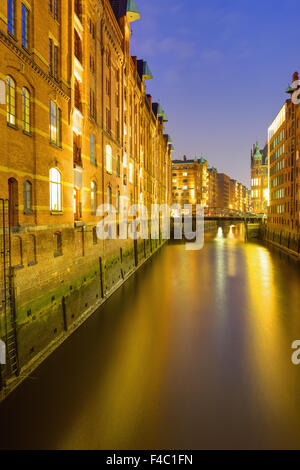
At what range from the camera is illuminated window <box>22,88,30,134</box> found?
10.8m

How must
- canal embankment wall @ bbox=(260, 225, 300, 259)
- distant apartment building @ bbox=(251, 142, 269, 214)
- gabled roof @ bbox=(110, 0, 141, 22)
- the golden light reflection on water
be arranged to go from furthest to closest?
distant apartment building @ bbox=(251, 142, 269, 214) → canal embankment wall @ bbox=(260, 225, 300, 259) → gabled roof @ bbox=(110, 0, 141, 22) → the golden light reflection on water

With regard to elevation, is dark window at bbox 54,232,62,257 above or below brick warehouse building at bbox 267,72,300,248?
below

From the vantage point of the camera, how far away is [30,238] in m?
11.0

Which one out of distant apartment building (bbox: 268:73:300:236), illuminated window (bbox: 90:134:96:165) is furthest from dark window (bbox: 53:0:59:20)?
distant apartment building (bbox: 268:73:300:236)

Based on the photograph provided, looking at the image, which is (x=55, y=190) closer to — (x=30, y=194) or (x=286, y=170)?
(x=30, y=194)

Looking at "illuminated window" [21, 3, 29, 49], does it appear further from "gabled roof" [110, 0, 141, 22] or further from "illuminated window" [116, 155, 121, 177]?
"gabled roof" [110, 0, 141, 22]

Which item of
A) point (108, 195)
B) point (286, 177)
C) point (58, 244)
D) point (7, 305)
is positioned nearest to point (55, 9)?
point (58, 244)

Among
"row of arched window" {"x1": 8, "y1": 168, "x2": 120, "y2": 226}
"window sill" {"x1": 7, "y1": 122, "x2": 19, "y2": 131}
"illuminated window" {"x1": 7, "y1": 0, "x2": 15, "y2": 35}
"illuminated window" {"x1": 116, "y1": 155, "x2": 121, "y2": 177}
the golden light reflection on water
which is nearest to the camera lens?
the golden light reflection on water

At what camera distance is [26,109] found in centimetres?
1105

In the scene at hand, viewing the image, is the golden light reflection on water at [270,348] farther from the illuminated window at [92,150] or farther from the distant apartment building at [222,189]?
the distant apartment building at [222,189]

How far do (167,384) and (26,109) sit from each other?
10.8 meters

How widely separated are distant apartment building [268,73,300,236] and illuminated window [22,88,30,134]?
124 ft

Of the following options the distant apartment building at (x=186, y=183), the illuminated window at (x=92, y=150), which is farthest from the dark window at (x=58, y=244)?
the distant apartment building at (x=186, y=183)
